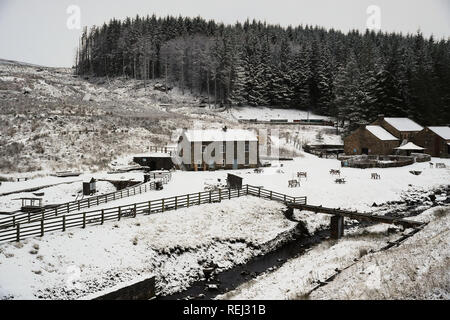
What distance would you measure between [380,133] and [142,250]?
5317 centimetres

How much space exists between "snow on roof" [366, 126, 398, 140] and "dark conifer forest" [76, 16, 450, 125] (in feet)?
33.7

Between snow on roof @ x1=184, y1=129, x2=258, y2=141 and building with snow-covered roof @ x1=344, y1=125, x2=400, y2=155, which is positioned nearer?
snow on roof @ x1=184, y1=129, x2=258, y2=141

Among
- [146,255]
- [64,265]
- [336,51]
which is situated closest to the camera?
[64,265]

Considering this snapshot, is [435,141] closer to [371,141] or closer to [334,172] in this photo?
[371,141]

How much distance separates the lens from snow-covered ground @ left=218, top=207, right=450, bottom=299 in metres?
13.1

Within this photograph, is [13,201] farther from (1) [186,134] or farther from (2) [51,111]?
(2) [51,111]

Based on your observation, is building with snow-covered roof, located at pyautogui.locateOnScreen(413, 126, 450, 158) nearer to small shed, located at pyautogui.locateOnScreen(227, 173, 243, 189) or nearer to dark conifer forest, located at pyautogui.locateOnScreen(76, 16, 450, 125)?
dark conifer forest, located at pyautogui.locateOnScreen(76, 16, 450, 125)

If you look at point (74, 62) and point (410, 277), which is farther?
point (74, 62)

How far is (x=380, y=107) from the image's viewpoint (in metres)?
75.3

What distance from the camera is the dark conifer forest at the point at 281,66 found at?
75.9 m

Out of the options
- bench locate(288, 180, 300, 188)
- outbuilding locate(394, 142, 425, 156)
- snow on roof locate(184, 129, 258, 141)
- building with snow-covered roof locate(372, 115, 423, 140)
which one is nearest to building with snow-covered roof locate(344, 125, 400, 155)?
building with snow-covered roof locate(372, 115, 423, 140)

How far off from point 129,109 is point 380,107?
53.5 metres

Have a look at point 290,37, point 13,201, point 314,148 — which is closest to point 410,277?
point 13,201

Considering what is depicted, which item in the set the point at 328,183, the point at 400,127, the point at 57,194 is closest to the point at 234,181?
the point at 328,183
